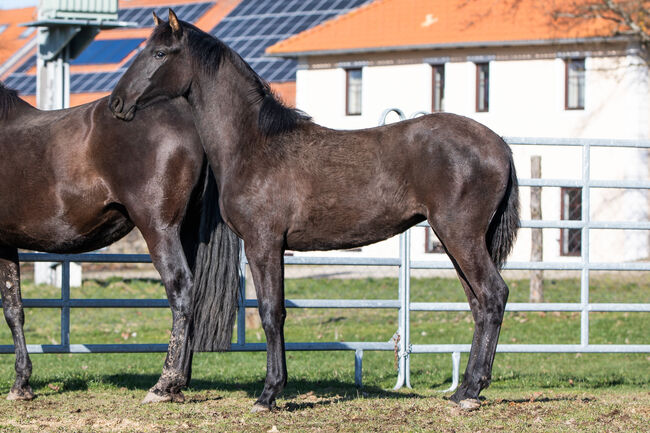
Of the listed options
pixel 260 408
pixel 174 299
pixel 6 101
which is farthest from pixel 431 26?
pixel 260 408

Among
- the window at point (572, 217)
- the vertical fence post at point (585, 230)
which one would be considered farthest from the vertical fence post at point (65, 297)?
the window at point (572, 217)

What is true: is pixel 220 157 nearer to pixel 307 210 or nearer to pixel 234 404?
pixel 307 210

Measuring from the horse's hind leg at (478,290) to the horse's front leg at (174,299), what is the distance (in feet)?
5.72

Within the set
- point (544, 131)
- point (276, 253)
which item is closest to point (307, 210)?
point (276, 253)

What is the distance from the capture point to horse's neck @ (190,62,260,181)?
20.5 feet

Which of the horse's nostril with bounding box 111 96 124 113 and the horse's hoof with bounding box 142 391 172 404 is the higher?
the horse's nostril with bounding box 111 96 124 113

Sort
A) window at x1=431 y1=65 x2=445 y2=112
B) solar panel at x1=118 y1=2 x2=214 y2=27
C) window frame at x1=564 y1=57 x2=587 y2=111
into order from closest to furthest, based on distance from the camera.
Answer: window frame at x1=564 y1=57 x2=587 y2=111
window at x1=431 y1=65 x2=445 y2=112
solar panel at x1=118 y1=2 x2=214 y2=27

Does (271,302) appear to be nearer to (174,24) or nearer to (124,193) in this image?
(124,193)

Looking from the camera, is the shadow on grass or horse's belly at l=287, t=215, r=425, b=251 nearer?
horse's belly at l=287, t=215, r=425, b=251

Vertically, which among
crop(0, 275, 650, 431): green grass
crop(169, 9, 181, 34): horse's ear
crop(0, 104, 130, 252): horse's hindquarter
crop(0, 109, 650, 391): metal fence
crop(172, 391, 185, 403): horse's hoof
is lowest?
crop(0, 275, 650, 431): green grass

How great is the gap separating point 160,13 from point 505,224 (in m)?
29.2

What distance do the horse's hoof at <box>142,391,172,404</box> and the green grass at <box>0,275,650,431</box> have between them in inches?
6.2

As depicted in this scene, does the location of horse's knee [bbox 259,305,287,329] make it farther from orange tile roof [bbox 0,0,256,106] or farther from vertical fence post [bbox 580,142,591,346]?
orange tile roof [bbox 0,0,256,106]

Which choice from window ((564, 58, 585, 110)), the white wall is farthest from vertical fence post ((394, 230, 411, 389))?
window ((564, 58, 585, 110))
